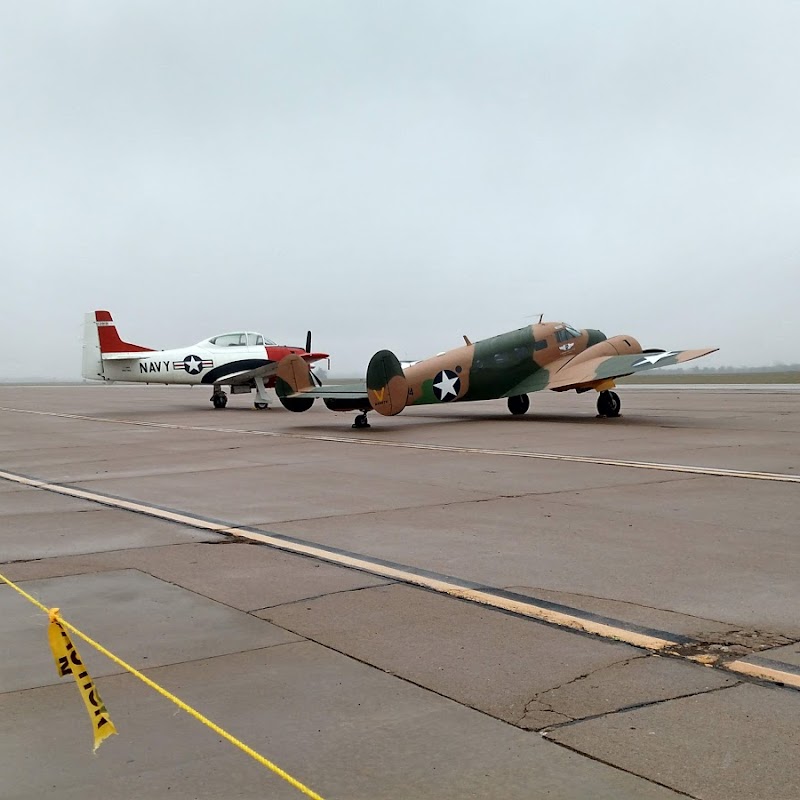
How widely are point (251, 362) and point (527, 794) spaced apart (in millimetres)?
30875

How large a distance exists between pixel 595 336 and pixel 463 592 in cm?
2023

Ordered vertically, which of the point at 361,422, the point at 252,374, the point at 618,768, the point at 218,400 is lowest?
the point at 618,768

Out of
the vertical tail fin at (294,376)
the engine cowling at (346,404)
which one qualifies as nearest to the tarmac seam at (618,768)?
the engine cowling at (346,404)

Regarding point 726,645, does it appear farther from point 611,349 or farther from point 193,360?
point 193,360

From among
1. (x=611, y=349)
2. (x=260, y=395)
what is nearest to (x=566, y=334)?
(x=611, y=349)

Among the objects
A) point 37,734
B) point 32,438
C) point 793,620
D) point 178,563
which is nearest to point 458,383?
point 32,438

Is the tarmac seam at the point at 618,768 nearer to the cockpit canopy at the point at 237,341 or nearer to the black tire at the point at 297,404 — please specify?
the black tire at the point at 297,404

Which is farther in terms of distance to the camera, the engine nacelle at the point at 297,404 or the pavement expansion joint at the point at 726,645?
the engine nacelle at the point at 297,404

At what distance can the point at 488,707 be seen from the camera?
429cm

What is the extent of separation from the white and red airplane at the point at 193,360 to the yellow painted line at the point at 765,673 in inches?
1102

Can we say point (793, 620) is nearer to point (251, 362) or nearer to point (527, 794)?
point (527, 794)

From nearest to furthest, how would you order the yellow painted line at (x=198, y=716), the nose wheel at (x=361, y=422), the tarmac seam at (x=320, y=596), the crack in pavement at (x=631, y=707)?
the yellow painted line at (x=198, y=716), the crack in pavement at (x=631, y=707), the tarmac seam at (x=320, y=596), the nose wheel at (x=361, y=422)

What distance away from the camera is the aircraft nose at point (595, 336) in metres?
25.6

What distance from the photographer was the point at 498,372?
23656mm
